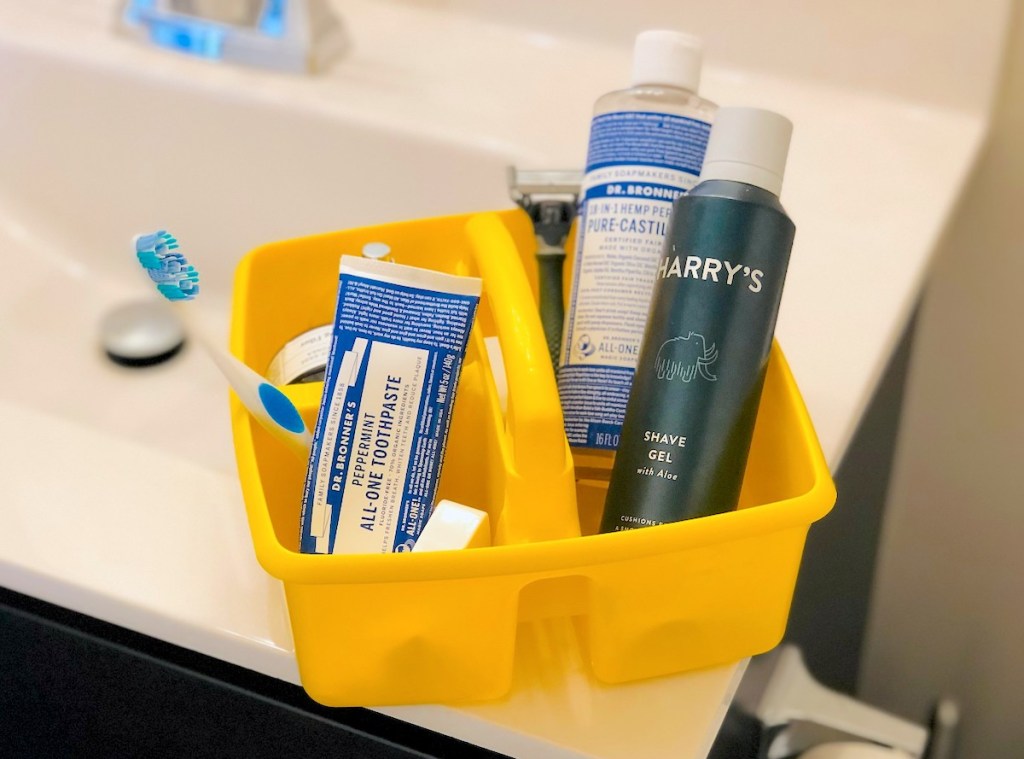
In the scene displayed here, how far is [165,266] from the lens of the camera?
0.29 metres

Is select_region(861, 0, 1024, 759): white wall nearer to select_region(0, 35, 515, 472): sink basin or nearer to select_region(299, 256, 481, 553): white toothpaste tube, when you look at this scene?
select_region(0, 35, 515, 472): sink basin

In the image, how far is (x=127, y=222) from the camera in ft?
2.39

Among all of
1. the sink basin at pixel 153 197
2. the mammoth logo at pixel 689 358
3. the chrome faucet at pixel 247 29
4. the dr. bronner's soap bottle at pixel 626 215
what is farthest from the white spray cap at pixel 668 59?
the chrome faucet at pixel 247 29

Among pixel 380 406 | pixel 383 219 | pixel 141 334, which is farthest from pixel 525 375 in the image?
pixel 141 334

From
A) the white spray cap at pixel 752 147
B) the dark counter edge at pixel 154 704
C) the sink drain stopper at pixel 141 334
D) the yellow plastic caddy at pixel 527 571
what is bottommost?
the dark counter edge at pixel 154 704

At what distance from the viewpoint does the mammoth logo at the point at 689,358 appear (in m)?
0.30

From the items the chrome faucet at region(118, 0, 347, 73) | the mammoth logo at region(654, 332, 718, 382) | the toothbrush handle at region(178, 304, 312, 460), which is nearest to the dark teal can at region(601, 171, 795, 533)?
the mammoth logo at region(654, 332, 718, 382)

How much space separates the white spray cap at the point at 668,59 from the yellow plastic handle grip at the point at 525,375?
0.28ft

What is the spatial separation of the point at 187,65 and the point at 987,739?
0.82 metres

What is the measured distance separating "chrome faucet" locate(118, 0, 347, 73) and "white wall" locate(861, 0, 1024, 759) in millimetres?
429

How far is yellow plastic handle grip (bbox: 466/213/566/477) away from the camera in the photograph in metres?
0.28

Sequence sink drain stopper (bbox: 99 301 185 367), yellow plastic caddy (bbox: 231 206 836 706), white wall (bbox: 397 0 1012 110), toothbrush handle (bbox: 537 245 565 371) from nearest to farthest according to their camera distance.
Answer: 1. yellow plastic caddy (bbox: 231 206 836 706)
2. toothbrush handle (bbox: 537 245 565 371)
3. white wall (bbox: 397 0 1012 110)
4. sink drain stopper (bbox: 99 301 185 367)

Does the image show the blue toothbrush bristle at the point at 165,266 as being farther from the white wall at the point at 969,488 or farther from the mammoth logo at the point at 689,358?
the white wall at the point at 969,488

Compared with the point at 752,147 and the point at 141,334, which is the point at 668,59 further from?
the point at 141,334
